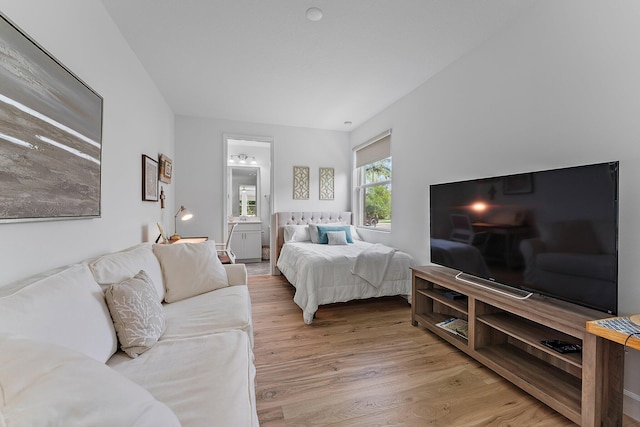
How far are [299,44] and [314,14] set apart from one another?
1.36 ft

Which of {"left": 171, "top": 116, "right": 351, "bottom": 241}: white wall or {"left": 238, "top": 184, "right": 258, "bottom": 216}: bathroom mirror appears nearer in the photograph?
{"left": 171, "top": 116, "right": 351, "bottom": 241}: white wall

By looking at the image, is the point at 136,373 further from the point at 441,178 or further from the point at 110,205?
the point at 441,178

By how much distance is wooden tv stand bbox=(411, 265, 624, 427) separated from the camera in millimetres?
1374

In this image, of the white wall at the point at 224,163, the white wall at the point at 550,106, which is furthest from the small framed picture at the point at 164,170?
the white wall at the point at 550,106

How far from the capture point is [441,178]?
303 cm

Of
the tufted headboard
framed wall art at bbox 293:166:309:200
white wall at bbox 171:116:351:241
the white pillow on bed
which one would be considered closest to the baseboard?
the white pillow on bed

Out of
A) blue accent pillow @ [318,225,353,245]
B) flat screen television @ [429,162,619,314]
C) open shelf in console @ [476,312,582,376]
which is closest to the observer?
flat screen television @ [429,162,619,314]

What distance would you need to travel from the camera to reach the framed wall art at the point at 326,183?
16.8ft

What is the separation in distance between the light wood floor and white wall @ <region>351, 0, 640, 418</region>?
2.42ft

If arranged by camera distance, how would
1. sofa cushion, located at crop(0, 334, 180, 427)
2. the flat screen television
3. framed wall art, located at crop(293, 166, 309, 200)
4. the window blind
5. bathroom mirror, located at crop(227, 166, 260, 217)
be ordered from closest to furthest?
sofa cushion, located at crop(0, 334, 180, 427) → the flat screen television → the window blind → framed wall art, located at crop(293, 166, 309, 200) → bathroom mirror, located at crop(227, 166, 260, 217)

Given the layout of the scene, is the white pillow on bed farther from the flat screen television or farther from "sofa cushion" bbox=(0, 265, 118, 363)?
"sofa cushion" bbox=(0, 265, 118, 363)

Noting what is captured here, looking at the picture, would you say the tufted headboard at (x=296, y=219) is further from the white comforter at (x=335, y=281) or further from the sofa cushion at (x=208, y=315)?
the sofa cushion at (x=208, y=315)

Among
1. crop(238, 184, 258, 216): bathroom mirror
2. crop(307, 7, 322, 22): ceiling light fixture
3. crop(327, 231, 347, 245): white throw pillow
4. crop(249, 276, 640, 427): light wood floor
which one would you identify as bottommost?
crop(249, 276, 640, 427): light wood floor

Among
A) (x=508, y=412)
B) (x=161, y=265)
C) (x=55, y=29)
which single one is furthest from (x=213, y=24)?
(x=508, y=412)
